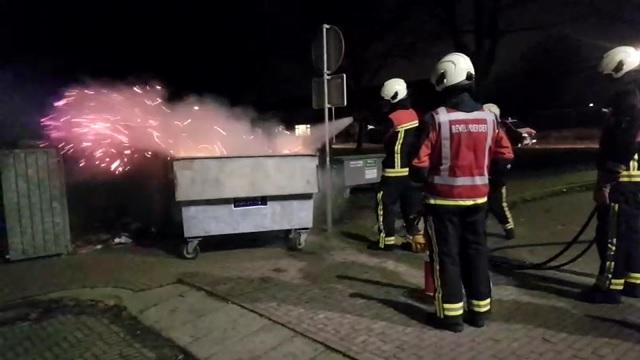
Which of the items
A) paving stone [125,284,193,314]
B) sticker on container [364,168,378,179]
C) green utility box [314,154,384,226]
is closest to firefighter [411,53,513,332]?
paving stone [125,284,193,314]

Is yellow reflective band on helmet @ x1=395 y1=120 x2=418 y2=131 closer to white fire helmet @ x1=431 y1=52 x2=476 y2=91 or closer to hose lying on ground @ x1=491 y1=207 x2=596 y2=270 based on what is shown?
hose lying on ground @ x1=491 y1=207 x2=596 y2=270

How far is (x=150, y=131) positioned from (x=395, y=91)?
345 centimetres

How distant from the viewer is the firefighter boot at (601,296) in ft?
15.3

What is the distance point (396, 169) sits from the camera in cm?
654

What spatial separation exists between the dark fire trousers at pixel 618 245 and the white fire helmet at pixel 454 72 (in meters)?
1.73

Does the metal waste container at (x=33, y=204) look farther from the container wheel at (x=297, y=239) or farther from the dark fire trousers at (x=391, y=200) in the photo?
the dark fire trousers at (x=391, y=200)

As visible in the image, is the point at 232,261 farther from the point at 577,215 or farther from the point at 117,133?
the point at 577,215

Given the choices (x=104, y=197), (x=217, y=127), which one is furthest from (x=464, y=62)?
(x=104, y=197)

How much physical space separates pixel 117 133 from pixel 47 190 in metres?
1.62

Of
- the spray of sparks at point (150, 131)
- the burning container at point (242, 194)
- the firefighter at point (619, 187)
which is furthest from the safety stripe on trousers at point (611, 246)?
the spray of sparks at point (150, 131)

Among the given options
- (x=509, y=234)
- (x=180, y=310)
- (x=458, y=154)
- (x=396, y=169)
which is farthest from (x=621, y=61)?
(x=180, y=310)

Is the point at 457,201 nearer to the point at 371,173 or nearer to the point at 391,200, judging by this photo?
the point at 391,200

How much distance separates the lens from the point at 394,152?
6508mm

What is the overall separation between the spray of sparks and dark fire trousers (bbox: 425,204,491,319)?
11.7 feet
